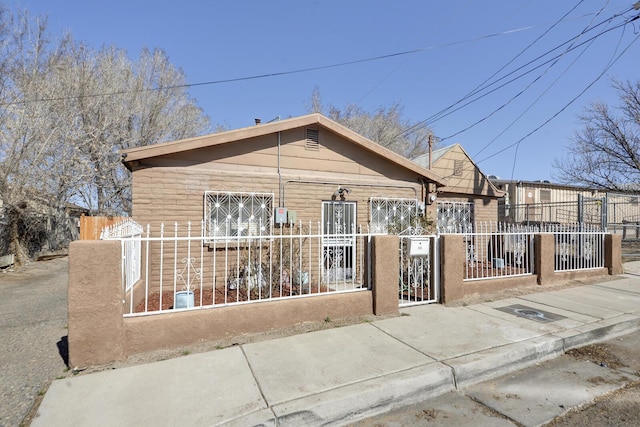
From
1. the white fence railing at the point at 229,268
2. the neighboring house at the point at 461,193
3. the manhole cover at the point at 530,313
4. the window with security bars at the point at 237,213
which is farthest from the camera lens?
the neighboring house at the point at 461,193

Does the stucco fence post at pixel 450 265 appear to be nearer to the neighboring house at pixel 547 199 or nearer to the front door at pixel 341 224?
the front door at pixel 341 224

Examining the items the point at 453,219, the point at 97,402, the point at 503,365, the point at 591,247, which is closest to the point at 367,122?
the point at 453,219

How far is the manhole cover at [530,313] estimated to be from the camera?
17.1ft

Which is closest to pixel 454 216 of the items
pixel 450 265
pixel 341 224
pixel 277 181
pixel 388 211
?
pixel 388 211

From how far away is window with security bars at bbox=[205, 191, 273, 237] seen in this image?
23.5 ft

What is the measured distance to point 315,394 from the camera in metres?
3.00

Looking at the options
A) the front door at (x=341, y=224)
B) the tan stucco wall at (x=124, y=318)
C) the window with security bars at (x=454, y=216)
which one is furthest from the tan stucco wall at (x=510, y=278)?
the window with security bars at (x=454, y=216)

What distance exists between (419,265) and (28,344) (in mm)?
6347

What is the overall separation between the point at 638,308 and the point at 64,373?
8.71 meters

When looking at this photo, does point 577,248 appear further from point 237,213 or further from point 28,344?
point 28,344

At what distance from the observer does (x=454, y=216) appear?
456 inches

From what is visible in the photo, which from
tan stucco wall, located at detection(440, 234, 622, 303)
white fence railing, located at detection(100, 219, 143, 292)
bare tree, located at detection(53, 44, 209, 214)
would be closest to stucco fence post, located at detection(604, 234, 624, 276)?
tan stucco wall, located at detection(440, 234, 622, 303)

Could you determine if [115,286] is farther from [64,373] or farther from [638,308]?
[638,308]

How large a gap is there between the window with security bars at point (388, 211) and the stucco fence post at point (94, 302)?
6.20 m
